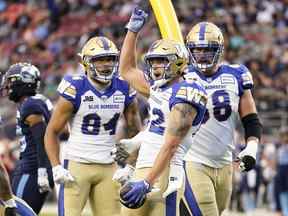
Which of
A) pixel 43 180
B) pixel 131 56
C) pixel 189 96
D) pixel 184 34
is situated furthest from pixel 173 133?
pixel 184 34

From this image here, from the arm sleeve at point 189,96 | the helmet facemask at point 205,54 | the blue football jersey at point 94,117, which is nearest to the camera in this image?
the arm sleeve at point 189,96

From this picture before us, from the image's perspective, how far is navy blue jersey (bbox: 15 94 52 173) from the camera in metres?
8.49

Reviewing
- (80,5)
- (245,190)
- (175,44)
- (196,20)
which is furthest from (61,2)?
(175,44)

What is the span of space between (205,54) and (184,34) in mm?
9454

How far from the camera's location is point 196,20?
19016mm

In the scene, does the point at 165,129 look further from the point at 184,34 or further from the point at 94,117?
the point at 184,34

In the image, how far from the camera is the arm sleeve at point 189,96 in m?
6.37

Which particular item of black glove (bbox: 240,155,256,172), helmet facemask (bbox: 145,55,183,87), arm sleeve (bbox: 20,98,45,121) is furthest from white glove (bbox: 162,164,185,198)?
arm sleeve (bbox: 20,98,45,121)

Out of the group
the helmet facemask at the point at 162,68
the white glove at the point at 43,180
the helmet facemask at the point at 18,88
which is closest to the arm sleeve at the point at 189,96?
the helmet facemask at the point at 162,68

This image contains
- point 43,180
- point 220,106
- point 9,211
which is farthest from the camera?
point 43,180

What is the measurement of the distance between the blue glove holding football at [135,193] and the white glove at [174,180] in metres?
0.29

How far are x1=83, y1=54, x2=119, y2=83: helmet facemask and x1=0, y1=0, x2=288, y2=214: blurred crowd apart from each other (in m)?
7.20

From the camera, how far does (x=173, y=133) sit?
20.6 feet

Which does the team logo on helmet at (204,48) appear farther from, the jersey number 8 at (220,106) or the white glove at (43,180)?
the white glove at (43,180)
